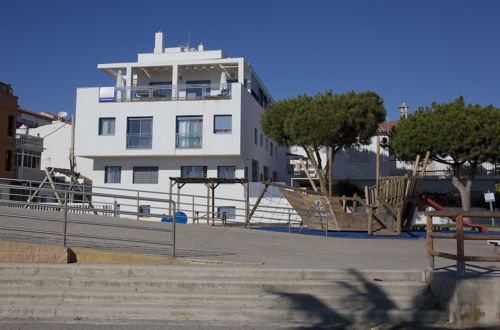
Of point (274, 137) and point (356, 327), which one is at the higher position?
point (274, 137)

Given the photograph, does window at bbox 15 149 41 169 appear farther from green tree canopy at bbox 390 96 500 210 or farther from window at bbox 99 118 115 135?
green tree canopy at bbox 390 96 500 210

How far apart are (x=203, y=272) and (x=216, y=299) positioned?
3.15 ft

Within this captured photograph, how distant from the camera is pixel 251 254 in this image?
1005cm

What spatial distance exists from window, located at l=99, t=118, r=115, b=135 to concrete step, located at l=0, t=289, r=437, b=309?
28140mm

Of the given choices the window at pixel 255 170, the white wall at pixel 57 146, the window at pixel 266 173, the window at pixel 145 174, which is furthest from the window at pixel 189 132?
the white wall at pixel 57 146

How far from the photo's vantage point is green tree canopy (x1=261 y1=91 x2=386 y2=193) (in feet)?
102

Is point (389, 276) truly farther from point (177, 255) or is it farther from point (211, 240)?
point (211, 240)

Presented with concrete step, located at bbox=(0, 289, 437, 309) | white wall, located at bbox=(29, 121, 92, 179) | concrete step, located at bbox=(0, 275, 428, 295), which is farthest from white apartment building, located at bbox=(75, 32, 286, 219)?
concrete step, located at bbox=(0, 289, 437, 309)

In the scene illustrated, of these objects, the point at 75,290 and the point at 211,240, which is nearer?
the point at 75,290

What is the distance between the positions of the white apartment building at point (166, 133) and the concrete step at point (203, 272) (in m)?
24.2

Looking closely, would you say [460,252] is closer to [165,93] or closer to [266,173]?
[165,93]

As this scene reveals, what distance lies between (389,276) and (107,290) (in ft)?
13.5

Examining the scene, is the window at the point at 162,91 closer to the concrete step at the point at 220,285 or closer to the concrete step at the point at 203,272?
the concrete step at the point at 203,272

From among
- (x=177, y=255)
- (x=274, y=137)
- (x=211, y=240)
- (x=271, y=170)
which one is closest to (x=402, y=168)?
(x=271, y=170)
